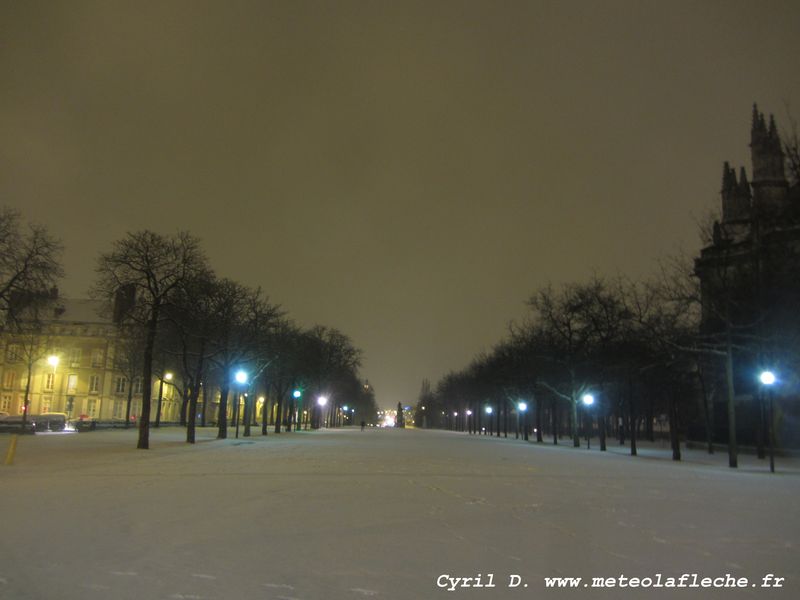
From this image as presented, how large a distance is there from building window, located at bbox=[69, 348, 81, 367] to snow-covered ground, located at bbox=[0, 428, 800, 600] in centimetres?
9542

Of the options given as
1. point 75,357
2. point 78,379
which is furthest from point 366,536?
point 75,357

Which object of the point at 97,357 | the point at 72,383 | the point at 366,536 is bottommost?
the point at 366,536

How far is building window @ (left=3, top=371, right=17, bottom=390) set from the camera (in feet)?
334

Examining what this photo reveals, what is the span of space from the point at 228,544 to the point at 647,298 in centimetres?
3936

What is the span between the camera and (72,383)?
10575cm

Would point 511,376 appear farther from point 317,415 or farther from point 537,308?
point 317,415

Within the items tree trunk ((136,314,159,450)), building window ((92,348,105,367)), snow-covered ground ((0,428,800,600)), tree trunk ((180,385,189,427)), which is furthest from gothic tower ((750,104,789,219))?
building window ((92,348,105,367))

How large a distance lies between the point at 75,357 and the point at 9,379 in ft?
30.7

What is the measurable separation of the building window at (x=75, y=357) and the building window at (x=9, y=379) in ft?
25.2

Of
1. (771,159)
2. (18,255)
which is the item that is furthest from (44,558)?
(771,159)

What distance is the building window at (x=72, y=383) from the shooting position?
10538 centimetres

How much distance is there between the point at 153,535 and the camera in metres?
10.1

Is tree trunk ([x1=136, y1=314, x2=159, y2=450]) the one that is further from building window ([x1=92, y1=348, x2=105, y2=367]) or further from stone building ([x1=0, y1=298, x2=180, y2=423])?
building window ([x1=92, y1=348, x2=105, y2=367])

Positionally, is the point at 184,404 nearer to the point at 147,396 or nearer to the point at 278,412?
the point at 278,412
